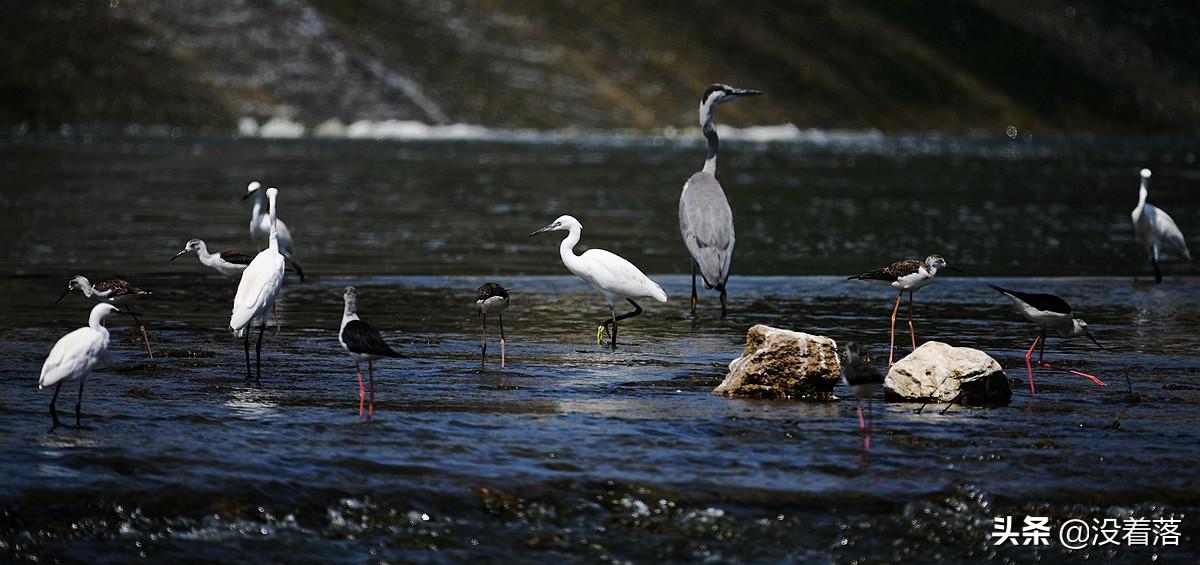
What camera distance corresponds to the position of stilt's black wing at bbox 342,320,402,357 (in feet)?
37.6

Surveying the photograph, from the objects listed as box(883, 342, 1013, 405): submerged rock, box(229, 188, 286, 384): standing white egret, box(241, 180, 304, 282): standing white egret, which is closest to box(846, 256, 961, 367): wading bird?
box(883, 342, 1013, 405): submerged rock

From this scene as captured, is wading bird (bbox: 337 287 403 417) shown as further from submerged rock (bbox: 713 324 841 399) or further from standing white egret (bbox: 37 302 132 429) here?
submerged rock (bbox: 713 324 841 399)

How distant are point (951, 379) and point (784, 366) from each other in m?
1.37

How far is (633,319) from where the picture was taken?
18.7m

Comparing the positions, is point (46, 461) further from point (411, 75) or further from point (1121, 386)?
point (411, 75)

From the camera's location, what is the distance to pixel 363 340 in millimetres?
11516

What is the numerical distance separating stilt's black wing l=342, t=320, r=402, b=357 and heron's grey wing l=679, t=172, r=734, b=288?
7.23 m

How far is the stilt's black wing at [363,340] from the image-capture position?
451 inches

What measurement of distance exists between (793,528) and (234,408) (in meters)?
4.92

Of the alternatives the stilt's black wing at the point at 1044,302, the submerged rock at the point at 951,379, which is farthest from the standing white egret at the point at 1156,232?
the submerged rock at the point at 951,379

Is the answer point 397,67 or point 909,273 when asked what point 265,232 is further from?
point 397,67

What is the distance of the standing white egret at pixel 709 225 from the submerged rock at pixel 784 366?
5662mm

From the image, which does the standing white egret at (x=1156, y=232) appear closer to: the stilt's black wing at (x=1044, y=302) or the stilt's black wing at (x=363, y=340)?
the stilt's black wing at (x=1044, y=302)

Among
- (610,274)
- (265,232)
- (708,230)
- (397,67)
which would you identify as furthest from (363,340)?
(397,67)
